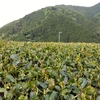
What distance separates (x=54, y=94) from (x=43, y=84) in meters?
0.21

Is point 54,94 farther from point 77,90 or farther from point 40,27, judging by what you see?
point 40,27

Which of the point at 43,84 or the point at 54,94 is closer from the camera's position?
the point at 54,94

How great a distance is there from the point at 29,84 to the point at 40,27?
467ft

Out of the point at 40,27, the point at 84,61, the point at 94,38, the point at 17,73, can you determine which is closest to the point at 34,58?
the point at 17,73

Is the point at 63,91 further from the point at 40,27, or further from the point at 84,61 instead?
the point at 40,27

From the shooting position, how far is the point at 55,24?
147 meters

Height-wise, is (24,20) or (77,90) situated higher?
(24,20)

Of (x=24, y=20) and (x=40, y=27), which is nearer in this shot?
(x=40, y=27)

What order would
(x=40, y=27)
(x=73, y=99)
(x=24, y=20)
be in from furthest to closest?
(x=24, y=20), (x=40, y=27), (x=73, y=99)

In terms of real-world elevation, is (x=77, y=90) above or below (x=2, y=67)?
below

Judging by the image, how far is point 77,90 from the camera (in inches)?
82.5

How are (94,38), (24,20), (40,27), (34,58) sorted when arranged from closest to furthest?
(34,58) < (94,38) < (40,27) < (24,20)

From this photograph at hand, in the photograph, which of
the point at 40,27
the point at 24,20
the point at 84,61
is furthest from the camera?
the point at 24,20

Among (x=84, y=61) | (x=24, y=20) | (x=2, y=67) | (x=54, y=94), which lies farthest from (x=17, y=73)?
(x=24, y=20)
